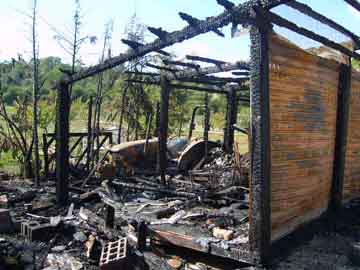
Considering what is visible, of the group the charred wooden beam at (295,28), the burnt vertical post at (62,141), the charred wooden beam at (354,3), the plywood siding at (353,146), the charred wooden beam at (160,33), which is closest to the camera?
the charred wooden beam at (295,28)

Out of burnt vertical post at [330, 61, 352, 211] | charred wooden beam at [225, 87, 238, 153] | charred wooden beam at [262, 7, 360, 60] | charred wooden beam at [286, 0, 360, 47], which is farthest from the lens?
charred wooden beam at [225, 87, 238, 153]

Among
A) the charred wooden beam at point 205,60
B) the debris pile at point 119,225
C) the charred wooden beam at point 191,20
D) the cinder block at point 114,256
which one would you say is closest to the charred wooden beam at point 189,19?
the charred wooden beam at point 191,20

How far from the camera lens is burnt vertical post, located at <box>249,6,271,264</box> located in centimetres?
434

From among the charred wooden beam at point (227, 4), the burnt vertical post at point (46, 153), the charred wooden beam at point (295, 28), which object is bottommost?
the burnt vertical post at point (46, 153)

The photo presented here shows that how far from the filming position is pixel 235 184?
28.6ft

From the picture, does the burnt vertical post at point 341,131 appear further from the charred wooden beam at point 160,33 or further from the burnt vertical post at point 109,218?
the burnt vertical post at point 109,218

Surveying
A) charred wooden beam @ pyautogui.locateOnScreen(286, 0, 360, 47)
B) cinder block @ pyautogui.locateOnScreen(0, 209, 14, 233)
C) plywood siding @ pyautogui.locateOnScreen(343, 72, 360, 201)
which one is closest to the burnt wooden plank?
plywood siding @ pyautogui.locateOnScreen(343, 72, 360, 201)

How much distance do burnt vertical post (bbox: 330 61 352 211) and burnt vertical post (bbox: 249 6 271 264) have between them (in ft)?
9.72

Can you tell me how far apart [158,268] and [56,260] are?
1.45 metres

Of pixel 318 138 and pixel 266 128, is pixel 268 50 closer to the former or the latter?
pixel 266 128

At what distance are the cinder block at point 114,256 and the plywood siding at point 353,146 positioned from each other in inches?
193

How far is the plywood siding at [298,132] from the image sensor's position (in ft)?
15.6

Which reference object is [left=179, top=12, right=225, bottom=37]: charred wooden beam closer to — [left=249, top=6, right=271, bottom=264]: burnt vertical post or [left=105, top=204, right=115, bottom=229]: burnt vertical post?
[left=249, top=6, right=271, bottom=264]: burnt vertical post

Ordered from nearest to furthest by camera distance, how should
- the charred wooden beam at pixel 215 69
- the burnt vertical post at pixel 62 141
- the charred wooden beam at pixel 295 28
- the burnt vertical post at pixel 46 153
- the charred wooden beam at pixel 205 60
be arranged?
the charred wooden beam at pixel 295 28
the burnt vertical post at pixel 62 141
the charred wooden beam at pixel 205 60
the charred wooden beam at pixel 215 69
the burnt vertical post at pixel 46 153
